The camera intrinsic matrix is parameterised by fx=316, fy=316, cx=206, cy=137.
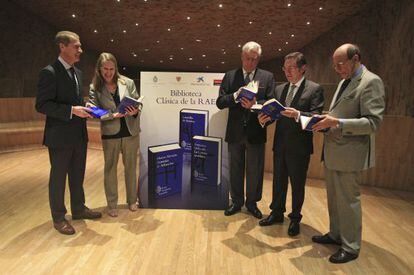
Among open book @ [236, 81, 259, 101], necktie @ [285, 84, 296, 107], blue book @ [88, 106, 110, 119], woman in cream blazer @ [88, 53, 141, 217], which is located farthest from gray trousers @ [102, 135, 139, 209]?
necktie @ [285, 84, 296, 107]

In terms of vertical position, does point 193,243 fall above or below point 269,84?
below

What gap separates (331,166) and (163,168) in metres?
1.71

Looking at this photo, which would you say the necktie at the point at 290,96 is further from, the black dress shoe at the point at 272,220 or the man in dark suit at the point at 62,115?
the man in dark suit at the point at 62,115

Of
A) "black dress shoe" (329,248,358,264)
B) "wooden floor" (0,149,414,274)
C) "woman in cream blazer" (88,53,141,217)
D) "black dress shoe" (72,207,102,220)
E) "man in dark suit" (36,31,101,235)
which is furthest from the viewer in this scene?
"black dress shoe" (72,207,102,220)

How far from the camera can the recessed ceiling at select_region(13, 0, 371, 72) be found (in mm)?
7953

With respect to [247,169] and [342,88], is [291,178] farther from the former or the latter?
[342,88]

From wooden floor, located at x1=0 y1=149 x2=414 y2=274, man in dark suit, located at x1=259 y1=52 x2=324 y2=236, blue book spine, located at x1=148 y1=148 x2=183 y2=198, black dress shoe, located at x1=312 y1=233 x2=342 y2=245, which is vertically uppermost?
man in dark suit, located at x1=259 y1=52 x2=324 y2=236

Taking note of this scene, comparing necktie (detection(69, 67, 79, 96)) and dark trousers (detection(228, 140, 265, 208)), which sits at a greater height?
necktie (detection(69, 67, 79, 96))

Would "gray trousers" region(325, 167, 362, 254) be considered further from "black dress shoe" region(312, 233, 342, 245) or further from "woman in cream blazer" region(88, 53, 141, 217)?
"woman in cream blazer" region(88, 53, 141, 217)

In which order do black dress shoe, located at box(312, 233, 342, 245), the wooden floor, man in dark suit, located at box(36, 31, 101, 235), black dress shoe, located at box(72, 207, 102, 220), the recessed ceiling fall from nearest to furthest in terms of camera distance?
1. the wooden floor
2. man in dark suit, located at box(36, 31, 101, 235)
3. black dress shoe, located at box(312, 233, 342, 245)
4. black dress shoe, located at box(72, 207, 102, 220)
5. the recessed ceiling

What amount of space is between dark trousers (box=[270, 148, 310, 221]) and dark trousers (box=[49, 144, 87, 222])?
183 cm

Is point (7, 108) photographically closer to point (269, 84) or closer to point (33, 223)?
point (33, 223)

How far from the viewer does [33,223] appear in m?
3.01

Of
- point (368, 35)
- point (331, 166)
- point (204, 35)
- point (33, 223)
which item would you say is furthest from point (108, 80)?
point (204, 35)
